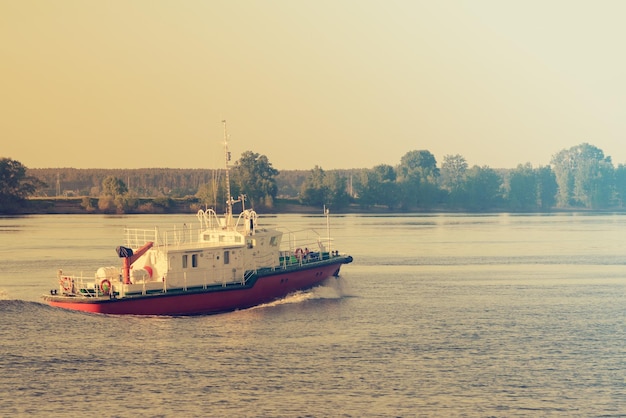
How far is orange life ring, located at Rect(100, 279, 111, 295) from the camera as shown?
56562 mm

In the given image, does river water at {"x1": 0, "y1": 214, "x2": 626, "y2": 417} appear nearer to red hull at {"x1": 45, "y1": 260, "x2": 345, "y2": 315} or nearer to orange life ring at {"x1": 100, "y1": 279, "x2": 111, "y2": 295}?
red hull at {"x1": 45, "y1": 260, "x2": 345, "y2": 315}

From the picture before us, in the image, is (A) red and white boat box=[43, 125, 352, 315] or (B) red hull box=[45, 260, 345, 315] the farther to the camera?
(A) red and white boat box=[43, 125, 352, 315]

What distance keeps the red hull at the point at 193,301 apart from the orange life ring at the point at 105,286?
1.10m

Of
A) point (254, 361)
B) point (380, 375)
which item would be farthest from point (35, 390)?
point (380, 375)

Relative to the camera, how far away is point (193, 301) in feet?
191

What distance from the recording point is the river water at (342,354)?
39156 millimetres

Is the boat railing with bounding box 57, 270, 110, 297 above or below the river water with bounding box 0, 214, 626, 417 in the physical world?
above

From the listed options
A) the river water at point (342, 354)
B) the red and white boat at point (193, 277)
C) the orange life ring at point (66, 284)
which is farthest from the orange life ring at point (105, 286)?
the orange life ring at point (66, 284)

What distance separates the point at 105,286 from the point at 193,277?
5.78m

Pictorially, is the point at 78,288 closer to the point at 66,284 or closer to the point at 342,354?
the point at 66,284

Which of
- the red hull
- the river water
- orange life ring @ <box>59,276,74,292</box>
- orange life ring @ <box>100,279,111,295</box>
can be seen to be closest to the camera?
the river water

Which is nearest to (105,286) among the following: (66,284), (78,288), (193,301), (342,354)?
(78,288)

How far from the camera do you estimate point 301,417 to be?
3722 cm

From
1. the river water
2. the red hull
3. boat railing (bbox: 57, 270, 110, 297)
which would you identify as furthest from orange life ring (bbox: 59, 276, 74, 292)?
the river water
